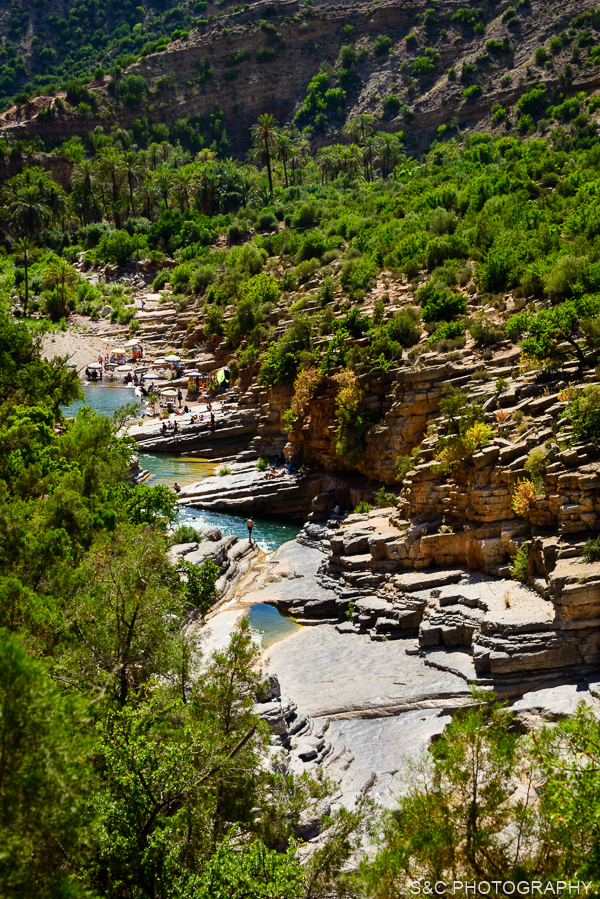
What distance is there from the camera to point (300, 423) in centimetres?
3972

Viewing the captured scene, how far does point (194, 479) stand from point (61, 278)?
4078cm

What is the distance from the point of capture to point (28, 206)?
78625mm

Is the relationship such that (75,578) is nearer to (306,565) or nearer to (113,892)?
(113,892)

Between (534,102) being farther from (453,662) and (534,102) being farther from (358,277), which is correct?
(453,662)

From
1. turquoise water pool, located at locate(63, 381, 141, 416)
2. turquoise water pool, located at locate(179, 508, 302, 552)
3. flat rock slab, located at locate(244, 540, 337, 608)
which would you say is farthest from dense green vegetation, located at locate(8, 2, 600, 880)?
turquoise water pool, located at locate(63, 381, 141, 416)

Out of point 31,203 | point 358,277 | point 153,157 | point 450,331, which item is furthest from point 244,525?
point 153,157

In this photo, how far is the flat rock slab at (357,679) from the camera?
777 inches

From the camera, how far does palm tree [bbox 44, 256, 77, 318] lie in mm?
71688

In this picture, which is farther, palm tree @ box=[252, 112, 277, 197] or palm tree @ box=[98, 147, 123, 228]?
palm tree @ box=[98, 147, 123, 228]

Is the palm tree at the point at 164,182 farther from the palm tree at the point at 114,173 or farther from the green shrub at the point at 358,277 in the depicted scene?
the green shrub at the point at 358,277

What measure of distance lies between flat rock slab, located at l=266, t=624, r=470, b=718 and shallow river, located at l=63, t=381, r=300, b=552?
430 inches

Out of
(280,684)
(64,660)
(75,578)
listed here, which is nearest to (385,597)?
(280,684)

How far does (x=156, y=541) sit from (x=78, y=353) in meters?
48.5

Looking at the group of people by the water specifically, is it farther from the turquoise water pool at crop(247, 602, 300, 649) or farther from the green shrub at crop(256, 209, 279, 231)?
the green shrub at crop(256, 209, 279, 231)
